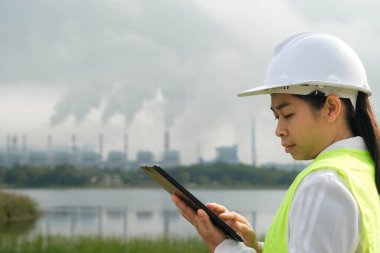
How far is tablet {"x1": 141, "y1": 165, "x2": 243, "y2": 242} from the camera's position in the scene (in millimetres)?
2125

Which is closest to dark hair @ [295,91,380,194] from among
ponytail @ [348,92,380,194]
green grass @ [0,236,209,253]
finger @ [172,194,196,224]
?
ponytail @ [348,92,380,194]

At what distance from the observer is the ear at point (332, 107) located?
1984 mm

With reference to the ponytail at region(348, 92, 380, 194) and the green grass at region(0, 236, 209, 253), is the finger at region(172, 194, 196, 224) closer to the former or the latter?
the ponytail at region(348, 92, 380, 194)

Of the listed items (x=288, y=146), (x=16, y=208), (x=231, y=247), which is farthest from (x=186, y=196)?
(x=16, y=208)

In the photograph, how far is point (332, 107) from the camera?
2.00 meters

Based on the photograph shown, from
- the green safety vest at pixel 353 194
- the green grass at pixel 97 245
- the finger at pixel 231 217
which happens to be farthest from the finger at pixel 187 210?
the green grass at pixel 97 245

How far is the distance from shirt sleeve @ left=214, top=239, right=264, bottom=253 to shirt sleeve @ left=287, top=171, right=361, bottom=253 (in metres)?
0.26

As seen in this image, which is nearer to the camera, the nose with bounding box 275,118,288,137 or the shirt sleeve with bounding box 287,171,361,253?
the shirt sleeve with bounding box 287,171,361,253

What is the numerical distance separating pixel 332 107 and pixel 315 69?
0.36 ft

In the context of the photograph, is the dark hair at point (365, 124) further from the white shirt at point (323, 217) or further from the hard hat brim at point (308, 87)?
the white shirt at point (323, 217)

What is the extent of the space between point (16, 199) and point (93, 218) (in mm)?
8653

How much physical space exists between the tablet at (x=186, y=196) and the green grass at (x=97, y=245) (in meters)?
10.1

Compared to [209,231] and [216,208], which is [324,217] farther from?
[216,208]

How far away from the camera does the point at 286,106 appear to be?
2.01 metres
